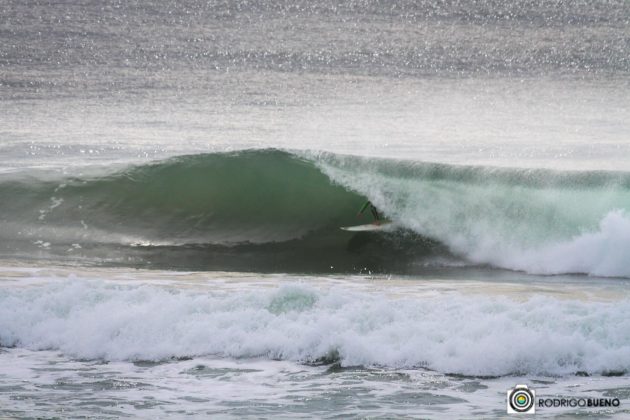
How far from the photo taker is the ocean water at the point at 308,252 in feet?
30.1

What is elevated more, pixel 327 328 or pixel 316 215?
pixel 316 215

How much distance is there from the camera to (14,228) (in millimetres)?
16844

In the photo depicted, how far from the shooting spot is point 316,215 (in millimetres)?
17297

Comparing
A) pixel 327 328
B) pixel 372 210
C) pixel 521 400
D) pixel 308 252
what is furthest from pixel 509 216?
pixel 521 400

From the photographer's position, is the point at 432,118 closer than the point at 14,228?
No

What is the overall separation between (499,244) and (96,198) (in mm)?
6671

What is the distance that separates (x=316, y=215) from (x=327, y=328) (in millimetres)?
7244

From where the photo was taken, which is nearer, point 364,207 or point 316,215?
point 364,207

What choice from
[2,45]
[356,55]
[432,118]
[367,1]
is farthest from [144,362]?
[367,1]

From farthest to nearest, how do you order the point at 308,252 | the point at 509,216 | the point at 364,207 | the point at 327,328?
the point at 364,207 < the point at 509,216 < the point at 308,252 < the point at 327,328

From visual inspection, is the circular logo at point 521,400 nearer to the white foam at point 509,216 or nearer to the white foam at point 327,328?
the white foam at point 327,328

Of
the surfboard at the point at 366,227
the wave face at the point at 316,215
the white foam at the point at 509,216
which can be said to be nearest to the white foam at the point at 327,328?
the wave face at the point at 316,215

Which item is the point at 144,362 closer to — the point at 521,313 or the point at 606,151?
the point at 521,313

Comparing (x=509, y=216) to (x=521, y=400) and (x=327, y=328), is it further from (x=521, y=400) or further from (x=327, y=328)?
(x=521, y=400)
